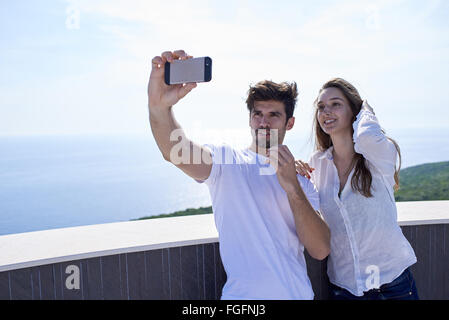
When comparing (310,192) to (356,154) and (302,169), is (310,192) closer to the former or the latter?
(302,169)

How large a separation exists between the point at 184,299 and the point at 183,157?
109cm

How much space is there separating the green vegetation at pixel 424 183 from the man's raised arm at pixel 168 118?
111 ft

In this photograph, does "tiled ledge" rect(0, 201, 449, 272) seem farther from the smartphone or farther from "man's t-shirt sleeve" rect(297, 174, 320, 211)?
the smartphone

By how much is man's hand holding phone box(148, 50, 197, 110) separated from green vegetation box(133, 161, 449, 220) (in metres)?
33.8

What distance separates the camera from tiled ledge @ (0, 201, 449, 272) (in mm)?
1951

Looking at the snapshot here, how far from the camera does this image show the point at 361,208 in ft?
6.48

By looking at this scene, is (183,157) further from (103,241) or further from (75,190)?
(75,190)

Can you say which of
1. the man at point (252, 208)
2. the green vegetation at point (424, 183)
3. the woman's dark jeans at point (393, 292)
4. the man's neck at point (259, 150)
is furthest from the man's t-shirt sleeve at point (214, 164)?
the green vegetation at point (424, 183)

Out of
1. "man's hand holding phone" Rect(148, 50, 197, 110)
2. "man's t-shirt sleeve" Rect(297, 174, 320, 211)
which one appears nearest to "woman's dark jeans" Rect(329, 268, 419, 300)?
"man's t-shirt sleeve" Rect(297, 174, 320, 211)

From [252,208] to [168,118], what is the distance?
0.53 metres

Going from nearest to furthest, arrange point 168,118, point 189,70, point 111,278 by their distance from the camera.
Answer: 1. point 189,70
2. point 168,118
3. point 111,278

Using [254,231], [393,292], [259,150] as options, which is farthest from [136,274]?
[393,292]

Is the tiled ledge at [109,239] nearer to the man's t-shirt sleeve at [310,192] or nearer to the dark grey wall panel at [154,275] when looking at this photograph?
the dark grey wall panel at [154,275]

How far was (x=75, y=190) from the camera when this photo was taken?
222 ft
